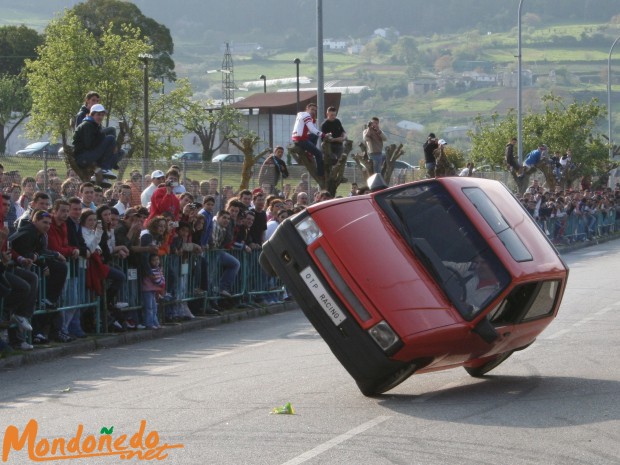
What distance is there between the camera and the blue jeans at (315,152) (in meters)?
26.8

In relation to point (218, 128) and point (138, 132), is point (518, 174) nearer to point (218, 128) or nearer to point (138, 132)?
point (138, 132)

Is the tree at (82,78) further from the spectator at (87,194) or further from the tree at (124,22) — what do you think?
the spectator at (87,194)

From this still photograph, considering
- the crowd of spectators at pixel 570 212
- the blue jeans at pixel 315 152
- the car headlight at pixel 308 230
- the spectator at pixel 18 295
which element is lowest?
the crowd of spectators at pixel 570 212

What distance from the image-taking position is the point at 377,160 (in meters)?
29.6

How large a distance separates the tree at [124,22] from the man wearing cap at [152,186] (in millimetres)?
71612

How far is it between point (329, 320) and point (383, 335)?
21.4 inches

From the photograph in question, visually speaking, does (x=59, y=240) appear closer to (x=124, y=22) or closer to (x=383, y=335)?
(x=383, y=335)

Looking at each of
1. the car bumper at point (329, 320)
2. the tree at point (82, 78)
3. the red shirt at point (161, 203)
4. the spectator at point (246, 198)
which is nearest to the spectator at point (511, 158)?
the spectator at point (246, 198)

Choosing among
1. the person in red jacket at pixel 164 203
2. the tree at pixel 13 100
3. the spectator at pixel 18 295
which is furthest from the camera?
the tree at pixel 13 100

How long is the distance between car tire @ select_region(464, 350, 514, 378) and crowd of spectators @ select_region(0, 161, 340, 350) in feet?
17.9

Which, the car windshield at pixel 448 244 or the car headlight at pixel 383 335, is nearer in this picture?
the car headlight at pixel 383 335

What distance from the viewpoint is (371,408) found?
34.4ft

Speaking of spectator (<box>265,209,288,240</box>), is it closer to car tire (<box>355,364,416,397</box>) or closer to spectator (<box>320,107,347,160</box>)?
spectator (<box>320,107,347,160</box>)

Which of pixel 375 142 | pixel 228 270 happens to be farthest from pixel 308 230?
pixel 375 142
